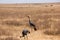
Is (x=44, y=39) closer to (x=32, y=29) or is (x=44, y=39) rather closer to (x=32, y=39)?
(x=32, y=39)

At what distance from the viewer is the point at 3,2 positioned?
16.9m

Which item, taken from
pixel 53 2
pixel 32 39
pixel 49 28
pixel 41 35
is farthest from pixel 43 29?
pixel 53 2

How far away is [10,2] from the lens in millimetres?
16922

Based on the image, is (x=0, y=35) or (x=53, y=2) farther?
(x=53, y=2)

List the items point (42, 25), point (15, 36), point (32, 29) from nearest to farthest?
point (15, 36)
point (32, 29)
point (42, 25)

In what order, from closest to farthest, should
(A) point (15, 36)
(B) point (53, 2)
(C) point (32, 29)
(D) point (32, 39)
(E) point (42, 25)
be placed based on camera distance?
1. (D) point (32, 39)
2. (A) point (15, 36)
3. (C) point (32, 29)
4. (E) point (42, 25)
5. (B) point (53, 2)

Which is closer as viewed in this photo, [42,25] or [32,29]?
[32,29]

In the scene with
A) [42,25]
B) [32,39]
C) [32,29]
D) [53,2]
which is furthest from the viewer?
[53,2]

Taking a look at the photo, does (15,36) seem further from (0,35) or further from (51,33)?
(51,33)

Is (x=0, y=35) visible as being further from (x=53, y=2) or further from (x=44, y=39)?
(x=53, y=2)

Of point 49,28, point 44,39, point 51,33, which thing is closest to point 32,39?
point 44,39

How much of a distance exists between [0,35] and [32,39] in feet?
4.15

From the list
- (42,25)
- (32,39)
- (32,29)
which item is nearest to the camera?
(32,39)

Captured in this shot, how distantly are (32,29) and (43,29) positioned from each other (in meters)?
0.50
